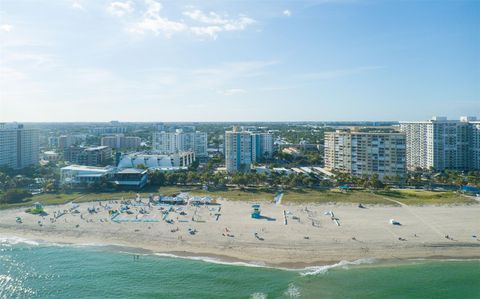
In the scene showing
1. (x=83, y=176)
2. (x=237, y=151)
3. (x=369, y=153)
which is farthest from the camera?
(x=237, y=151)

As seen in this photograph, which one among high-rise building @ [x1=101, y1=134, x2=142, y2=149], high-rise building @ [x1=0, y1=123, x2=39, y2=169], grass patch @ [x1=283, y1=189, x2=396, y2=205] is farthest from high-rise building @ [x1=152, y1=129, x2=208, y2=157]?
grass patch @ [x1=283, y1=189, x2=396, y2=205]

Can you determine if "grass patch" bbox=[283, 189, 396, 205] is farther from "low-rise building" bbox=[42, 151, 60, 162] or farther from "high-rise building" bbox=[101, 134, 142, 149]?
"high-rise building" bbox=[101, 134, 142, 149]

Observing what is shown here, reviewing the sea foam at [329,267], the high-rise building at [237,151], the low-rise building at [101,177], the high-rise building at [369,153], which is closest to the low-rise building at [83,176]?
the low-rise building at [101,177]

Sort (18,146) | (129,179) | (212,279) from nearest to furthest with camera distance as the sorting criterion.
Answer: (212,279)
(129,179)
(18,146)

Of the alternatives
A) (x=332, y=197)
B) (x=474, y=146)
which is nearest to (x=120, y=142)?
(x=332, y=197)

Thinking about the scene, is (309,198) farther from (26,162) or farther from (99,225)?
(26,162)

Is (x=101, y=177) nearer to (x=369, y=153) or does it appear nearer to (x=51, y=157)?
(x=51, y=157)
